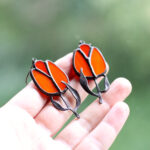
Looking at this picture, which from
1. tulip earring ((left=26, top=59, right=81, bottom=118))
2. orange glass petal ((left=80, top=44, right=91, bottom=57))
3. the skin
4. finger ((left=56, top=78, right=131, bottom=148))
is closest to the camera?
the skin

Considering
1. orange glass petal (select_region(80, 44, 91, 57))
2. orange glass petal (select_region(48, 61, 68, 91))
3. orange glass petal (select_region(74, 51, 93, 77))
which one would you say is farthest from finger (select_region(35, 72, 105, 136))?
orange glass petal (select_region(80, 44, 91, 57))

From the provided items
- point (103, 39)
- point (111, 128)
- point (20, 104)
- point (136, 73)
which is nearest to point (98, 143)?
point (111, 128)

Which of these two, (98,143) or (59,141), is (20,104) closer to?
(59,141)

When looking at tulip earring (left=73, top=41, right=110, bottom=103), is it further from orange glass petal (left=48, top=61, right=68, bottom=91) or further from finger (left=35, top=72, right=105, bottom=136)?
finger (left=35, top=72, right=105, bottom=136)

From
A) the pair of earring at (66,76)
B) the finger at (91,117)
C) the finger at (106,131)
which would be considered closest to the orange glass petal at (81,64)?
Answer: the pair of earring at (66,76)

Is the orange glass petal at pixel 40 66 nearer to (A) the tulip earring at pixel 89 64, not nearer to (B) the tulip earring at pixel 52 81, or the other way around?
(B) the tulip earring at pixel 52 81

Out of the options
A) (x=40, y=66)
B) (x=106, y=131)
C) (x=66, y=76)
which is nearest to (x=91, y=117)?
(x=106, y=131)
